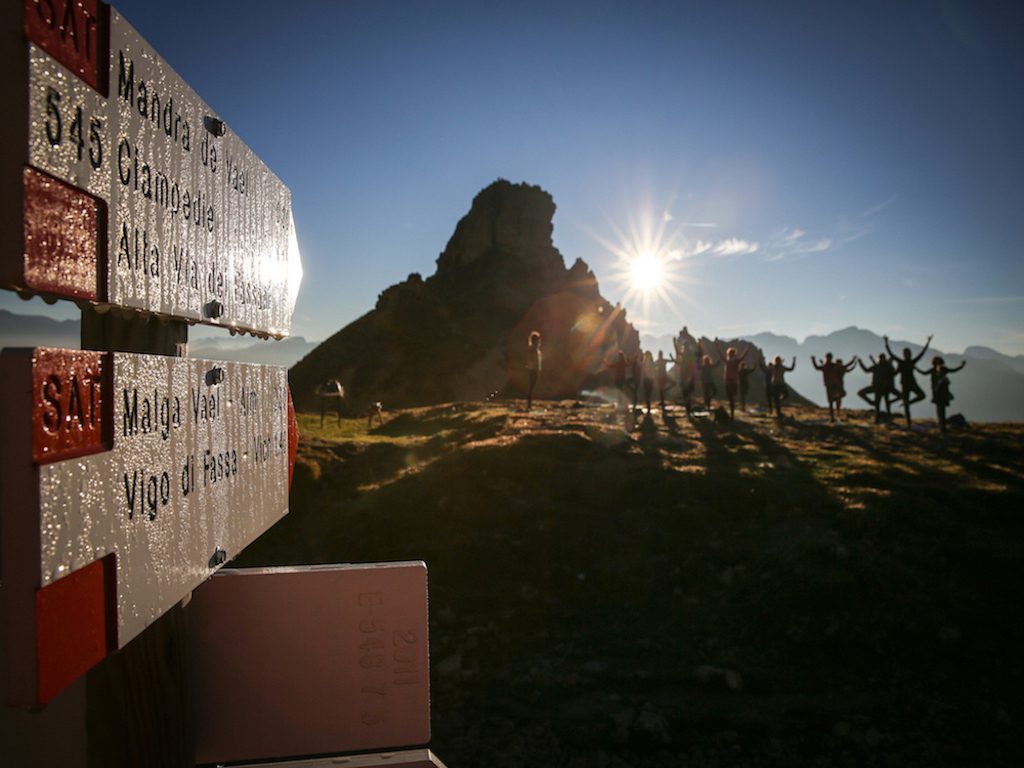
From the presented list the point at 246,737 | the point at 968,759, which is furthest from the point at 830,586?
the point at 246,737

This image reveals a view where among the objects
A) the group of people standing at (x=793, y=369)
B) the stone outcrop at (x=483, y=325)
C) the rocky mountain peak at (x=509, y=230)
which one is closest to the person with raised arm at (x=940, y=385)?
the group of people standing at (x=793, y=369)

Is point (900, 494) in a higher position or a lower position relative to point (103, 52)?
lower

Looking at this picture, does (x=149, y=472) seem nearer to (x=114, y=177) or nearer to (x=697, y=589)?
(x=114, y=177)

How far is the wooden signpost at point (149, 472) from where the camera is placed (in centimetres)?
118

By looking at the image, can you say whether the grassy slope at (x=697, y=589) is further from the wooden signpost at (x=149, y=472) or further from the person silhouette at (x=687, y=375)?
the person silhouette at (x=687, y=375)

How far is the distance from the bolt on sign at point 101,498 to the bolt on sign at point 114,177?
0.18 metres

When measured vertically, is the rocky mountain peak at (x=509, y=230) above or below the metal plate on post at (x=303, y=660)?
above

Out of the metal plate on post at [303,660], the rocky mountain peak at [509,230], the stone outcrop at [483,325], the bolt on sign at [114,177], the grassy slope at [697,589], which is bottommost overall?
the grassy slope at [697,589]

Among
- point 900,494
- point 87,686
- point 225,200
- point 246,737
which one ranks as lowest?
point 900,494

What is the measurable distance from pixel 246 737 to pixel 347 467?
13.9 m

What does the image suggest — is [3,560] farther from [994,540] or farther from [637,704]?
[994,540]

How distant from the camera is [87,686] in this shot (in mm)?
1641

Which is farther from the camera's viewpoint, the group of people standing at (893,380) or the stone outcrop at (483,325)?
Answer: the stone outcrop at (483,325)

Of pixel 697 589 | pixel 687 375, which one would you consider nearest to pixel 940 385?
pixel 687 375
